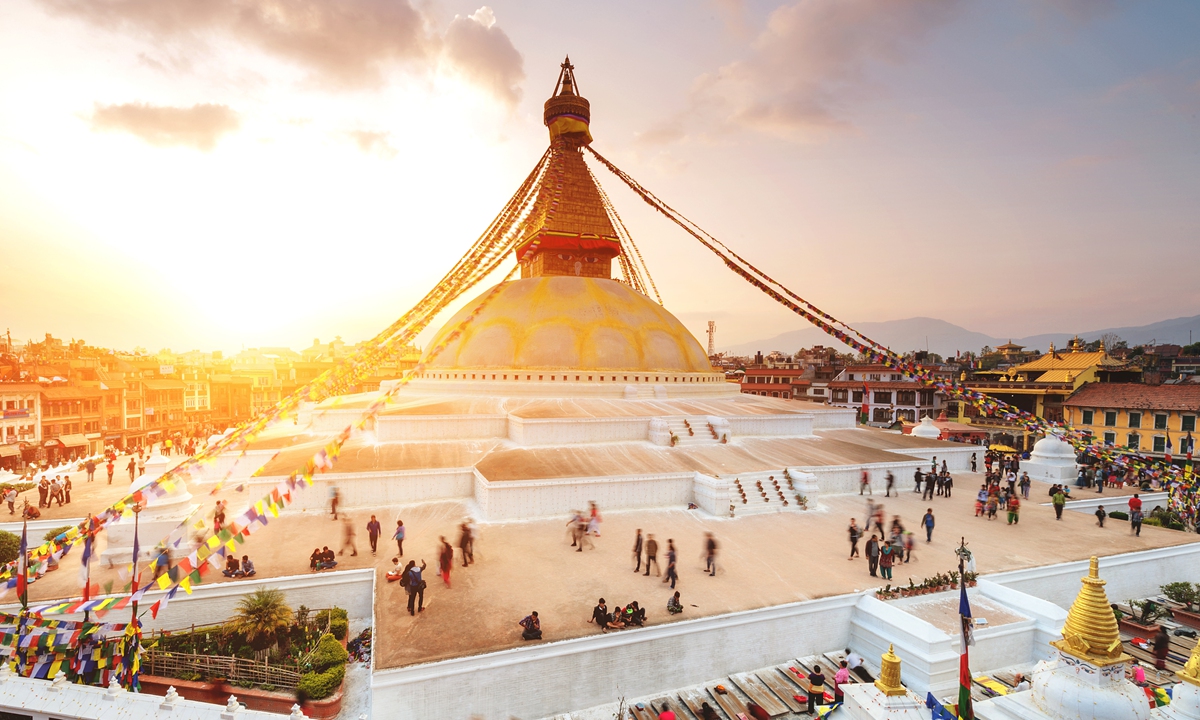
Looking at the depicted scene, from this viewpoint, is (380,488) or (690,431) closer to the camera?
(380,488)

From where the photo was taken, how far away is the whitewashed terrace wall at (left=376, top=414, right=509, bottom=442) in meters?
13.9

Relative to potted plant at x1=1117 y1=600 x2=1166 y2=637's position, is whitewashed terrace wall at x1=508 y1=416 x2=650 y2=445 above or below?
above

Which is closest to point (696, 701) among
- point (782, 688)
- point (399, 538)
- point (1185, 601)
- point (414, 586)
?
point (782, 688)

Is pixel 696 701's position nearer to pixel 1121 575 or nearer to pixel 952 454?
pixel 1121 575

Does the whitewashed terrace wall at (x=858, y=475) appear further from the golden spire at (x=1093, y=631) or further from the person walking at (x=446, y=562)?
the golden spire at (x=1093, y=631)

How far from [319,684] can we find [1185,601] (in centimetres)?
1396

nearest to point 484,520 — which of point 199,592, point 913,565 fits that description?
point 199,592

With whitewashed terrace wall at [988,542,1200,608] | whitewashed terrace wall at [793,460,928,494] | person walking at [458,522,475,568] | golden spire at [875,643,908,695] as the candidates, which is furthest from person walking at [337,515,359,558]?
whitewashed terrace wall at [988,542,1200,608]

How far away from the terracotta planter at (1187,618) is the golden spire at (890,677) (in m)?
9.46

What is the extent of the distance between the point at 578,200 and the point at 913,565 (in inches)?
647

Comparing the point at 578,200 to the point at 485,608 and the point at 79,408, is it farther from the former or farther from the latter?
the point at 79,408

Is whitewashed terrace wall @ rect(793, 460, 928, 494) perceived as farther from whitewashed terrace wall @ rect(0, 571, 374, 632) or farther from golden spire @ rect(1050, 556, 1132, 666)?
whitewashed terrace wall @ rect(0, 571, 374, 632)

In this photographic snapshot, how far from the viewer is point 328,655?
6.78 meters

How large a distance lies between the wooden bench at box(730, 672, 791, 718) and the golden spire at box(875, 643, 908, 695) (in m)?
2.79
